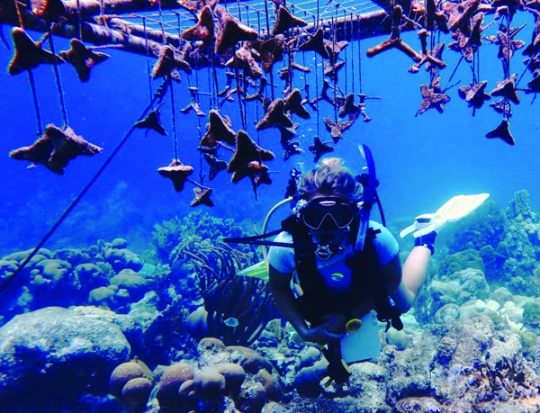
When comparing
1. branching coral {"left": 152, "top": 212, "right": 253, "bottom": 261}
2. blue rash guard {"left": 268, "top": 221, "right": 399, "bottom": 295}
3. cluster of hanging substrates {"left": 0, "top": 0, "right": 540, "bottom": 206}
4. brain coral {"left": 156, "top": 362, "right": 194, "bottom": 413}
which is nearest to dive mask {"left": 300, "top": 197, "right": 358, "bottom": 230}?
blue rash guard {"left": 268, "top": 221, "right": 399, "bottom": 295}

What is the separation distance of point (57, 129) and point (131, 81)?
2354 inches

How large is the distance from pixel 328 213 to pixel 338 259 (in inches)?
23.8

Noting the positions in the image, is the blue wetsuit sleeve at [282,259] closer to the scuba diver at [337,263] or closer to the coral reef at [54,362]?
the scuba diver at [337,263]

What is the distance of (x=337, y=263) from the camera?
11.9 ft

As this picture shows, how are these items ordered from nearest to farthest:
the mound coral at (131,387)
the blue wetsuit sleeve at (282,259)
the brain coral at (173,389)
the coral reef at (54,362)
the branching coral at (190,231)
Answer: the blue wetsuit sleeve at (282,259)
the brain coral at (173,389)
the mound coral at (131,387)
the coral reef at (54,362)
the branching coral at (190,231)

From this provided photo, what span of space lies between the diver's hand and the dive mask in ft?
3.36

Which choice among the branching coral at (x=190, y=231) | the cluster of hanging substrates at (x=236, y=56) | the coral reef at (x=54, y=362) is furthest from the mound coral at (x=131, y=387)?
the branching coral at (x=190, y=231)

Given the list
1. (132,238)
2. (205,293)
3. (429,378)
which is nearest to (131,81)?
(132,238)

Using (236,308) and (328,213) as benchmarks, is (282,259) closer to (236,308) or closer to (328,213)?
(328,213)

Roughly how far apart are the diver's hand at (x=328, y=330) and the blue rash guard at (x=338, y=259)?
255 millimetres

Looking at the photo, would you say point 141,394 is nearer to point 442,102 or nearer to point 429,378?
point 429,378

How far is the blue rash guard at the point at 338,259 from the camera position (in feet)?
11.8

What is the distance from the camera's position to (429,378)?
16.1 feet

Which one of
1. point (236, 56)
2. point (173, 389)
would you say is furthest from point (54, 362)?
point (236, 56)
